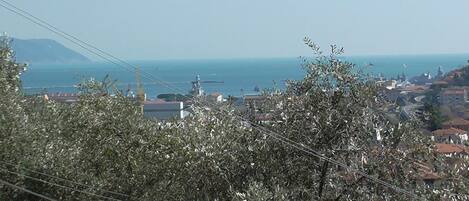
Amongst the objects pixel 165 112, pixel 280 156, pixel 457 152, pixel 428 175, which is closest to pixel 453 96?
pixel 165 112

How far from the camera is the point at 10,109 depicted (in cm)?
859

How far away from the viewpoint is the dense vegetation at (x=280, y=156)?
826cm

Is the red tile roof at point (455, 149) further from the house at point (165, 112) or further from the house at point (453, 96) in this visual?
the house at point (453, 96)

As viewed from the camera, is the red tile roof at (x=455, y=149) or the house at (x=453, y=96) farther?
the house at (x=453, y=96)

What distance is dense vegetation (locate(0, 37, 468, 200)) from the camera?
27.1ft

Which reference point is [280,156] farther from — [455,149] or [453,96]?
[453,96]

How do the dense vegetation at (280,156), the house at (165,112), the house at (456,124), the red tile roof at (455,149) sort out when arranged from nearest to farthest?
the dense vegetation at (280,156) → the red tile roof at (455,149) → the house at (165,112) → the house at (456,124)

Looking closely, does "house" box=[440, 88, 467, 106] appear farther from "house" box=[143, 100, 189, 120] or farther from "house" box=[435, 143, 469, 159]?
"house" box=[435, 143, 469, 159]

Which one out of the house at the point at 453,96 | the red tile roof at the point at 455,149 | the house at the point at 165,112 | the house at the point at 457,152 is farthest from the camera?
the house at the point at 453,96

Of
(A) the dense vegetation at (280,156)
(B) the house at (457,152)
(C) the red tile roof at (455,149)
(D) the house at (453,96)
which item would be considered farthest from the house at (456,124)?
A: (A) the dense vegetation at (280,156)

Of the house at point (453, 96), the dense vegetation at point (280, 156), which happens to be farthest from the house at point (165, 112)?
the house at point (453, 96)

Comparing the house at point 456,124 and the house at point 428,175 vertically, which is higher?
the house at point 428,175

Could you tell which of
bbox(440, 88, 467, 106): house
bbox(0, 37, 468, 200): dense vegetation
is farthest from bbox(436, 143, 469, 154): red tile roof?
bbox(440, 88, 467, 106): house

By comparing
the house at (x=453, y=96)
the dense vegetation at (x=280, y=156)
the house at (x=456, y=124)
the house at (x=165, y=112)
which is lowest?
the house at (x=453, y=96)
